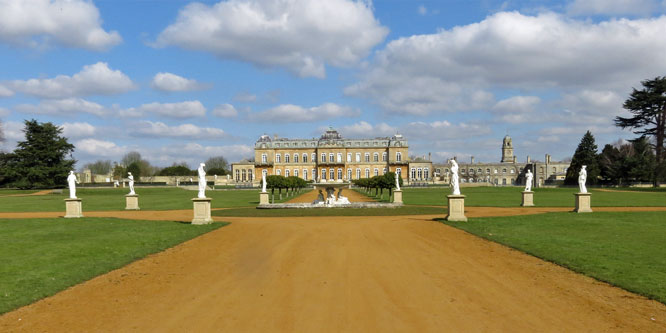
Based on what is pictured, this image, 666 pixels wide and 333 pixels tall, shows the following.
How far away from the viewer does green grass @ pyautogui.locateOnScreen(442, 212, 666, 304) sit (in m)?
8.20

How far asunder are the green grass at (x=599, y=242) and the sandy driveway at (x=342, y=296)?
0.58 metres

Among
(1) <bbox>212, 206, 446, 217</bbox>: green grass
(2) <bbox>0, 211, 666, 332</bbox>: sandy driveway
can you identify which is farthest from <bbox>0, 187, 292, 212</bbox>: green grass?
(2) <bbox>0, 211, 666, 332</bbox>: sandy driveway

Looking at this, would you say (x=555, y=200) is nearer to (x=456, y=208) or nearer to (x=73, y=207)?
(x=456, y=208)

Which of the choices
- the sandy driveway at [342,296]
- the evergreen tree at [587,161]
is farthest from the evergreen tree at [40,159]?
the evergreen tree at [587,161]

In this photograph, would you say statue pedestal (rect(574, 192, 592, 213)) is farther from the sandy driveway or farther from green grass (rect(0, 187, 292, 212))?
green grass (rect(0, 187, 292, 212))

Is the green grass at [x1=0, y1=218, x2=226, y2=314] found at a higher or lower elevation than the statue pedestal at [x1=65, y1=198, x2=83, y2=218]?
lower

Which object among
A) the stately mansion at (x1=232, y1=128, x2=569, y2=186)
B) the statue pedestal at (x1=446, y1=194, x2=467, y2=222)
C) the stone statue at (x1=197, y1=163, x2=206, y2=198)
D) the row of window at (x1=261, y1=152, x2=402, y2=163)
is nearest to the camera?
the stone statue at (x1=197, y1=163, x2=206, y2=198)

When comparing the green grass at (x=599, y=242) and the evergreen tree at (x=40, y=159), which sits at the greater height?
the evergreen tree at (x=40, y=159)

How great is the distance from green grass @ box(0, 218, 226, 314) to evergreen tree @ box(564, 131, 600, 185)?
67529 mm

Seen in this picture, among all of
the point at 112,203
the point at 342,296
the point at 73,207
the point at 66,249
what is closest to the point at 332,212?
the point at 73,207

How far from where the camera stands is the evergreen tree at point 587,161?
67625 millimetres

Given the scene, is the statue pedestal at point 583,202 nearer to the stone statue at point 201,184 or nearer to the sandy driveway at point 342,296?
the sandy driveway at point 342,296

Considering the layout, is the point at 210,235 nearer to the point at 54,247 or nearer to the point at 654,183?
the point at 54,247

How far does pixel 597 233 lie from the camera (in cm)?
1373
